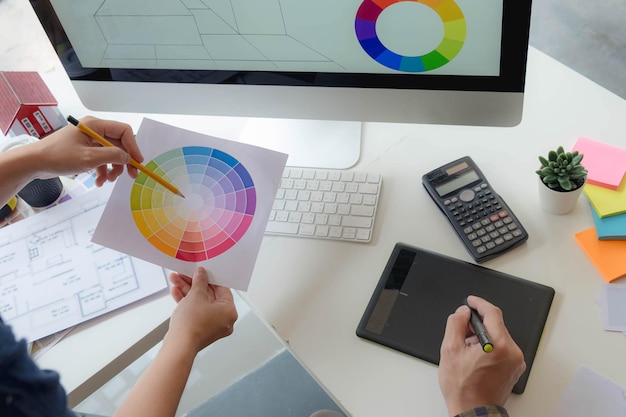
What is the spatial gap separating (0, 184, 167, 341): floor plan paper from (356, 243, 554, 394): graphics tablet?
0.30m

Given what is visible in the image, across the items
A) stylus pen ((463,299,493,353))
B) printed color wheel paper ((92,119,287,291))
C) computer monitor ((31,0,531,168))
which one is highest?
computer monitor ((31,0,531,168))

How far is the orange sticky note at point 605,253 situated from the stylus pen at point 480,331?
188mm

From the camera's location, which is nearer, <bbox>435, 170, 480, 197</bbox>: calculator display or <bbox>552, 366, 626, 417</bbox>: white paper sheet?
<bbox>552, 366, 626, 417</bbox>: white paper sheet

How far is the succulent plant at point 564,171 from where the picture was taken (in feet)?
2.49

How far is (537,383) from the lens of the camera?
0.67 metres

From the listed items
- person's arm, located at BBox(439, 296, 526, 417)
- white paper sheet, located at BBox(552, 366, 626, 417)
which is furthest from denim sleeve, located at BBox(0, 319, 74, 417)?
white paper sheet, located at BBox(552, 366, 626, 417)

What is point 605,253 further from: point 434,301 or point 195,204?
point 195,204

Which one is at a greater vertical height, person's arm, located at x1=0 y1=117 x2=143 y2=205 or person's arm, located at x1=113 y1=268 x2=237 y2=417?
person's arm, located at x1=0 y1=117 x2=143 y2=205

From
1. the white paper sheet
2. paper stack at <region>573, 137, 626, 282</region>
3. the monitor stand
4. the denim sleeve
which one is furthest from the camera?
the monitor stand

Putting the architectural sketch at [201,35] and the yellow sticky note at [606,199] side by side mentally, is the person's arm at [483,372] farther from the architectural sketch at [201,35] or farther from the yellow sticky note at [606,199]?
the architectural sketch at [201,35]

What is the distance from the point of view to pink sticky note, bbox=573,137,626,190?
0.80 meters

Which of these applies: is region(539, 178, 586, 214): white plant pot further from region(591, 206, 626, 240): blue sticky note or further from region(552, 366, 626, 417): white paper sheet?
region(552, 366, 626, 417): white paper sheet

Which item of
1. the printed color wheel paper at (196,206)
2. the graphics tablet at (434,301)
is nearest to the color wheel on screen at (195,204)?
the printed color wheel paper at (196,206)

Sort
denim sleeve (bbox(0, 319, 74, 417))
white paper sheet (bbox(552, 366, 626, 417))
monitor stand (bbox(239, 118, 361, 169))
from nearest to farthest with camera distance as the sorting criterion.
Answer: denim sleeve (bbox(0, 319, 74, 417)) → white paper sheet (bbox(552, 366, 626, 417)) → monitor stand (bbox(239, 118, 361, 169))
